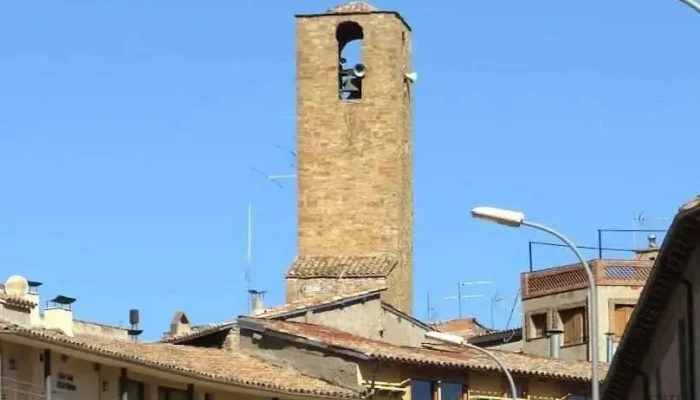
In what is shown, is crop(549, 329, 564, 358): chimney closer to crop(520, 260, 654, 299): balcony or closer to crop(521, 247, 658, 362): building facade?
crop(521, 247, 658, 362): building facade

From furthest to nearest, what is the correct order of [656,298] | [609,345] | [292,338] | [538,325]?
[538,325] → [609,345] → [292,338] → [656,298]

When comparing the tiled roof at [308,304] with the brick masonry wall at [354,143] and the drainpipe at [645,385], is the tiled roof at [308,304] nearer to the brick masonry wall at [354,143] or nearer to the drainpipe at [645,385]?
the brick masonry wall at [354,143]

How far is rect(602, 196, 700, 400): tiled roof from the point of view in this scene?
106 ft

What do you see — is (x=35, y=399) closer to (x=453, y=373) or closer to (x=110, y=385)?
(x=110, y=385)

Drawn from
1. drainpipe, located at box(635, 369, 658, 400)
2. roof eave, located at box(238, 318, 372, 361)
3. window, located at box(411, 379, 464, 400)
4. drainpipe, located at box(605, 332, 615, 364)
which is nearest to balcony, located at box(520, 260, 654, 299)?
drainpipe, located at box(605, 332, 615, 364)

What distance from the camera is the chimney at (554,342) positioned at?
74.2 metres

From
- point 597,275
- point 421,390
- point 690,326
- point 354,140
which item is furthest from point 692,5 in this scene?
point 354,140

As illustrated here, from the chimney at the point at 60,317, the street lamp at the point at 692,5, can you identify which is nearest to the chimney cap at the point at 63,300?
the chimney at the point at 60,317

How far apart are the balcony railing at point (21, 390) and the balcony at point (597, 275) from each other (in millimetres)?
24070

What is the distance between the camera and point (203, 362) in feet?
195

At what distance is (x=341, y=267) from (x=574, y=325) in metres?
8.20

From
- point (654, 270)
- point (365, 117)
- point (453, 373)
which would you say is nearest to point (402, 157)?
point (365, 117)

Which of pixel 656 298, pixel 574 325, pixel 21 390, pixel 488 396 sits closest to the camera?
pixel 656 298

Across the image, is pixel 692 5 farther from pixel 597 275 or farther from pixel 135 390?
pixel 597 275
